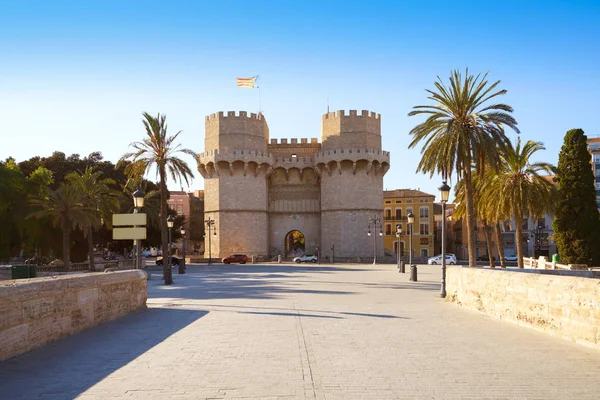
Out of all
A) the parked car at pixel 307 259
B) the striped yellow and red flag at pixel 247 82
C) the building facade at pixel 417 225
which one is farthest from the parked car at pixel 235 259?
the building facade at pixel 417 225

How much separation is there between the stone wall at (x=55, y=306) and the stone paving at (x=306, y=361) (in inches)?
9.5

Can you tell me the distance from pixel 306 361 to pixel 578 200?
31.6m

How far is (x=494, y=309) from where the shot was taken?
40.3 feet

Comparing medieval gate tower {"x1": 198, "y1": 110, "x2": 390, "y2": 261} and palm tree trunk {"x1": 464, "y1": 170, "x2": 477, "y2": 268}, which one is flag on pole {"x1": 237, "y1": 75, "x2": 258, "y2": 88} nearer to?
medieval gate tower {"x1": 198, "y1": 110, "x2": 390, "y2": 261}

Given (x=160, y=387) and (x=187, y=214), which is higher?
(x=187, y=214)

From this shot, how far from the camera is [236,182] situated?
56.0 m

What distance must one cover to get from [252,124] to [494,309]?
46.4m

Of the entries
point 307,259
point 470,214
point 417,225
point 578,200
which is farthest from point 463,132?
A: point 417,225

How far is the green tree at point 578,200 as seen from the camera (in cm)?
3334

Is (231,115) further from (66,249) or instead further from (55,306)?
(55,306)

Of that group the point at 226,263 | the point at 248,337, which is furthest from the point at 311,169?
the point at 248,337

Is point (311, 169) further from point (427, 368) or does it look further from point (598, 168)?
point (427, 368)

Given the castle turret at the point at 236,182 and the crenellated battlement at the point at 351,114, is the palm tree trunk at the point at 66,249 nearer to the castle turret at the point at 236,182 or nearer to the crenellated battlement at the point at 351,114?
the castle turret at the point at 236,182

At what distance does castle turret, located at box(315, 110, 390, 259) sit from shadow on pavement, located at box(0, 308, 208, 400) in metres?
44.5
